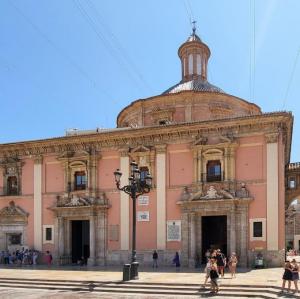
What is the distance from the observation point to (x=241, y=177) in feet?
77.7

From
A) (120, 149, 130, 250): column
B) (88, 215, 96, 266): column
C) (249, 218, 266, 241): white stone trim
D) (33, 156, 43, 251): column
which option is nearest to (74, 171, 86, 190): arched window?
(88, 215, 96, 266): column

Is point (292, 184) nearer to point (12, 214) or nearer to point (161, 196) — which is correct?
point (161, 196)

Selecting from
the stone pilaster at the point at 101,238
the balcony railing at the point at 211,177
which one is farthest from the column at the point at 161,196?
the stone pilaster at the point at 101,238

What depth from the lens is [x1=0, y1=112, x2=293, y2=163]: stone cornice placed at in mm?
23250

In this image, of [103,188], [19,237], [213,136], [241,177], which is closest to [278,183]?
[241,177]

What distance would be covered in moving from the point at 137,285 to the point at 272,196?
892 centimetres

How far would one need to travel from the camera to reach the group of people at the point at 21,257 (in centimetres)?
2766

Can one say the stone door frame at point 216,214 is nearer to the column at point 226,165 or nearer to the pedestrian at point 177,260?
the pedestrian at point 177,260

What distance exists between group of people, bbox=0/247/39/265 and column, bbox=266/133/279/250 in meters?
14.3

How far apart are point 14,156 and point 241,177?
49.5 ft

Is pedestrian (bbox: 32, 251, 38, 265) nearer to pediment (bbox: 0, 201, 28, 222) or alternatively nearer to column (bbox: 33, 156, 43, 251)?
column (bbox: 33, 156, 43, 251)

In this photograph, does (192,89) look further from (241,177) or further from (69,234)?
(69,234)

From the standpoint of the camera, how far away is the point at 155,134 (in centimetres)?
2556

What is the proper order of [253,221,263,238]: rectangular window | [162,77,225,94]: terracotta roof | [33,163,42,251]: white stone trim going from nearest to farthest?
[253,221,263,238]: rectangular window → [33,163,42,251]: white stone trim → [162,77,225,94]: terracotta roof
